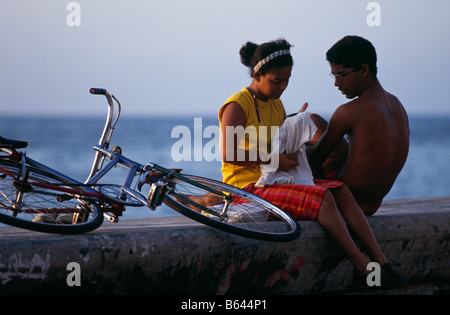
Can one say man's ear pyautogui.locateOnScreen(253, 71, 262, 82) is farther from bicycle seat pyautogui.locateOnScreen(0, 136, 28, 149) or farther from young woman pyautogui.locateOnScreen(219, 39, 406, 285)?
bicycle seat pyautogui.locateOnScreen(0, 136, 28, 149)

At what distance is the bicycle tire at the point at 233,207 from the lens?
3.51 meters

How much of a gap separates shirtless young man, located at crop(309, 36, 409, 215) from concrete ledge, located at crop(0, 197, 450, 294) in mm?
242

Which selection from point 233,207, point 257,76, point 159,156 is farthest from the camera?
point 159,156

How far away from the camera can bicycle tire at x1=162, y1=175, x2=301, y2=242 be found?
3512 mm

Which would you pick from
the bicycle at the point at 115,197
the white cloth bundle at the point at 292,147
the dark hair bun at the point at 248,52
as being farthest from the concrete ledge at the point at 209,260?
the dark hair bun at the point at 248,52

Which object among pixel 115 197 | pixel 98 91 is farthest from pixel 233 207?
pixel 98 91

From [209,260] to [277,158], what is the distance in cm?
98

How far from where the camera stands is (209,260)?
10.6 ft

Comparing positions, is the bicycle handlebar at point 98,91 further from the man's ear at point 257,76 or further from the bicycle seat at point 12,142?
the man's ear at point 257,76

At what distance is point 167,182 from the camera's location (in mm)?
3689

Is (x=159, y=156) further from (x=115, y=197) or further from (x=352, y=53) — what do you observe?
(x=115, y=197)
